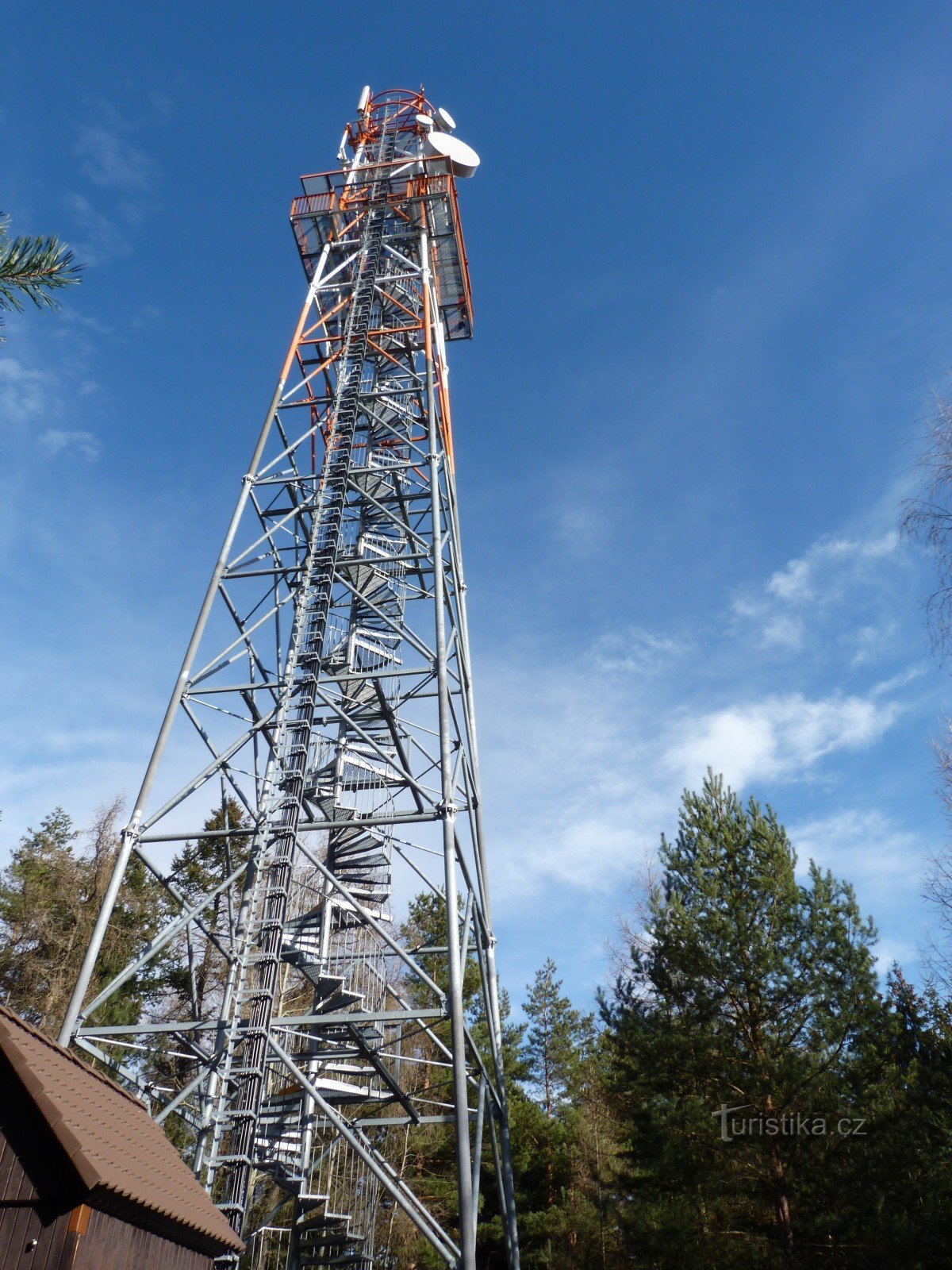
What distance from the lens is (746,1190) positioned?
13109 mm

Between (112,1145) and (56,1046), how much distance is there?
1.02 m

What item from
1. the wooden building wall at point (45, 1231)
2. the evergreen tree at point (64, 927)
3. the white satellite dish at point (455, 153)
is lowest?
the wooden building wall at point (45, 1231)

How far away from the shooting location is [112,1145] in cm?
608

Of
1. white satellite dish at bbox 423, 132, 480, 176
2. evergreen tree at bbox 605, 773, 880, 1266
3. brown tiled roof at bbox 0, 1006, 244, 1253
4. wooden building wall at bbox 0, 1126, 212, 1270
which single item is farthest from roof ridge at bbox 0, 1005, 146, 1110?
white satellite dish at bbox 423, 132, 480, 176

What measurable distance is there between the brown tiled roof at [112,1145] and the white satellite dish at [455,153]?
591 inches

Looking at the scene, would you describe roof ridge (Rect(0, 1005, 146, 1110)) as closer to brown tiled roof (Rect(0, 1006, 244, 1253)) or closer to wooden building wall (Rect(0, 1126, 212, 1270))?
brown tiled roof (Rect(0, 1006, 244, 1253))

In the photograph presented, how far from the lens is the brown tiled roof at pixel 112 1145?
544 cm

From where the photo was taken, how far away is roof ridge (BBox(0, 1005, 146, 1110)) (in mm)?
6340

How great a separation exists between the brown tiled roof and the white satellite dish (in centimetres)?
1501

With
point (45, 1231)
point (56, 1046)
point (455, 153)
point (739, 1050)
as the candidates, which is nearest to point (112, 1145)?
point (45, 1231)

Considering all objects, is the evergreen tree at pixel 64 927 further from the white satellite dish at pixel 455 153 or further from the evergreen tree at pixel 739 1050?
the white satellite dish at pixel 455 153

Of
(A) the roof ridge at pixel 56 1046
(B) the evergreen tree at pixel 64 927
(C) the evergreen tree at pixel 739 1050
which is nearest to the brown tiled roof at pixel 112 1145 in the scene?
(A) the roof ridge at pixel 56 1046

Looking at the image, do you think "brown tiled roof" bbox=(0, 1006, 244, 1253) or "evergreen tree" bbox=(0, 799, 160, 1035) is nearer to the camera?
"brown tiled roof" bbox=(0, 1006, 244, 1253)

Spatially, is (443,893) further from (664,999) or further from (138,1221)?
(664,999)
